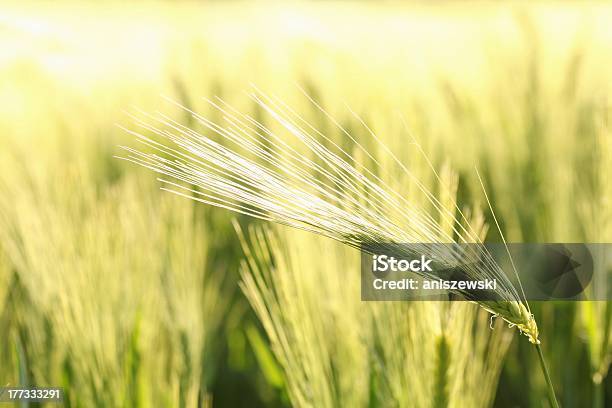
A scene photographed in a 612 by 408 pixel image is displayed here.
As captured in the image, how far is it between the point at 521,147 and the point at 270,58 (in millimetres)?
366

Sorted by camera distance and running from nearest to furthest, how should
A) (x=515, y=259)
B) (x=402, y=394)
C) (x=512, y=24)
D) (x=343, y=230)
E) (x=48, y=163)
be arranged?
(x=343, y=230) < (x=402, y=394) < (x=515, y=259) < (x=512, y=24) < (x=48, y=163)

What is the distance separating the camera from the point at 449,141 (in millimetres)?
771

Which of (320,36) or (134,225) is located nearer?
(134,225)

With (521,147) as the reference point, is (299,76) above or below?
above

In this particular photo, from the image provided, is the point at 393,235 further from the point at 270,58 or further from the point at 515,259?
the point at 270,58

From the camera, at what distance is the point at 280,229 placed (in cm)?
62

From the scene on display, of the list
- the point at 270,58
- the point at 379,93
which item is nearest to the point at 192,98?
the point at 270,58

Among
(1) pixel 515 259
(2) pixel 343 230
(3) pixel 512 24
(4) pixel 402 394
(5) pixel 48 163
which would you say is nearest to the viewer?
(2) pixel 343 230

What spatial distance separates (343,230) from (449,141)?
1.40 ft

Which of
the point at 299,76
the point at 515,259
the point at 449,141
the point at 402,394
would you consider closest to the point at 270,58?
the point at 299,76

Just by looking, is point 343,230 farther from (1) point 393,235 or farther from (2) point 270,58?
(2) point 270,58

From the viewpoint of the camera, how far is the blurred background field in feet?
1.84

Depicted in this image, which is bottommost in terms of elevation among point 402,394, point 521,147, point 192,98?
point 402,394

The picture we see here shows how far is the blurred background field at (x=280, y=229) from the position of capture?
561 millimetres
